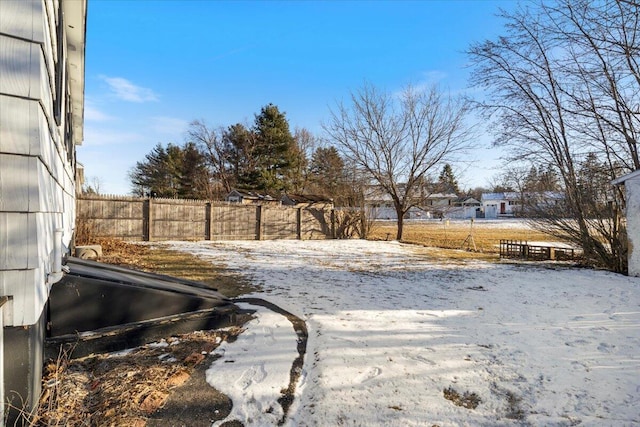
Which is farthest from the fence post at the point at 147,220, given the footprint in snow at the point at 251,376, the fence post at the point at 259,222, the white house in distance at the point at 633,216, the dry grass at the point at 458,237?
the white house in distance at the point at 633,216

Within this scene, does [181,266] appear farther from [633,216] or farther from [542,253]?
[542,253]

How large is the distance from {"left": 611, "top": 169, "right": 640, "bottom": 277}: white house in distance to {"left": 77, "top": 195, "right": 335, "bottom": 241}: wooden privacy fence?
12.0 meters

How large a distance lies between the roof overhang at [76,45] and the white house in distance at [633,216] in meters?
9.80

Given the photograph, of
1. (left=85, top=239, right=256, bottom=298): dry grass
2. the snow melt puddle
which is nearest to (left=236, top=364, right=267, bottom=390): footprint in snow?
the snow melt puddle

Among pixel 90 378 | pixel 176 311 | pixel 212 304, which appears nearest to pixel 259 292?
pixel 212 304

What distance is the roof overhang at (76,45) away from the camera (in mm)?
3744

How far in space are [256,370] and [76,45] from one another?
4.92m

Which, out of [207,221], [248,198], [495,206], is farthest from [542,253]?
[495,206]

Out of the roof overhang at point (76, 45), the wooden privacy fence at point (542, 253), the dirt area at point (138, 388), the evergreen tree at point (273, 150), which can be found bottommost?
the wooden privacy fence at point (542, 253)

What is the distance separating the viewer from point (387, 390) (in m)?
2.33

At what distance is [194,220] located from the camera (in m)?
13.8

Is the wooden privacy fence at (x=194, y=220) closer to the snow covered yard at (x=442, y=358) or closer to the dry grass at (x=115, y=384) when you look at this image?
the snow covered yard at (x=442, y=358)

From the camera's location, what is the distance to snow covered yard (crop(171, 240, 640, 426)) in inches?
83.3

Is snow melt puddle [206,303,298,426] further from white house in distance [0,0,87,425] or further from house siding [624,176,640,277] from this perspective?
house siding [624,176,640,277]
